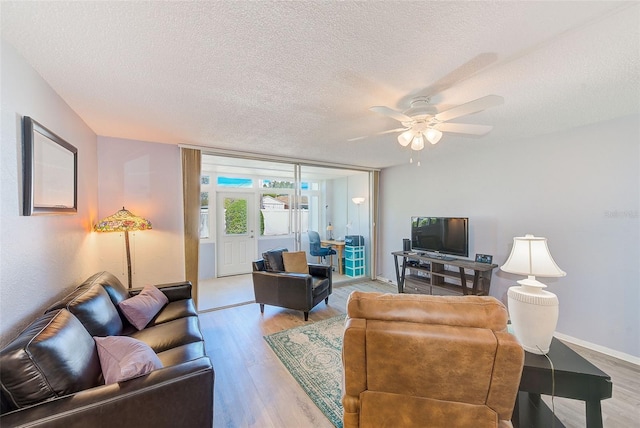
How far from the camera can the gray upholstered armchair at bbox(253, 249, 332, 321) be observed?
323 centimetres

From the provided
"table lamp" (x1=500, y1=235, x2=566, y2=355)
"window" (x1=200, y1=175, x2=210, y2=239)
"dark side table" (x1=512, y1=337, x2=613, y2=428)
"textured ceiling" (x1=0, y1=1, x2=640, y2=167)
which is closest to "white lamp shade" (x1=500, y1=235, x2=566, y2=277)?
"table lamp" (x1=500, y1=235, x2=566, y2=355)

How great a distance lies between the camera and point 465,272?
364 centimetres

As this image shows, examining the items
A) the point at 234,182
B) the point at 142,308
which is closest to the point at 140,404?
the point at 142,308

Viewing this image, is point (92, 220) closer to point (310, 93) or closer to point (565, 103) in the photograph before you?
point (310, 93)

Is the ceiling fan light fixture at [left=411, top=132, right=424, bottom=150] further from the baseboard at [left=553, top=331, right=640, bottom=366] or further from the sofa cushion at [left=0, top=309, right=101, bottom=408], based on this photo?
the baseboard at [left=553, top=331, right=640, bottom=366]

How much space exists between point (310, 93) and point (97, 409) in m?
2.21

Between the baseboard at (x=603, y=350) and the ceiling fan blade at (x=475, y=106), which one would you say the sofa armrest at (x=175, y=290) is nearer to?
the ceiling fan blade at (x=475, y=106)

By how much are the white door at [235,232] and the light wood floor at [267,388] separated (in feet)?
7.75

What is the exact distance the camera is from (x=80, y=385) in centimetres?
119

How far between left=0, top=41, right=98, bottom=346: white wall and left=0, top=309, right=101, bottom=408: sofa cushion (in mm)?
285

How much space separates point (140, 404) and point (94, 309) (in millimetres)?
914

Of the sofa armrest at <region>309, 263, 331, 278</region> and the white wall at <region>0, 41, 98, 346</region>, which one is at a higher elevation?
the white wall at <region>0, 41, 98, 346</region>

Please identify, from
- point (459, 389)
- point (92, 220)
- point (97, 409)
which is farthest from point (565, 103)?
point (92, 220)

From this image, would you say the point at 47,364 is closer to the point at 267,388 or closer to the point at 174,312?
the point at 174,312
